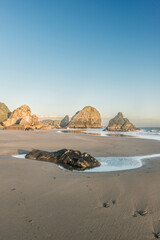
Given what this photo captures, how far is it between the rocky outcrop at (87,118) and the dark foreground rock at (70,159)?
115448 millimetres

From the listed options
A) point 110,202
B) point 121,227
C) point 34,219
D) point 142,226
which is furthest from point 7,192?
point 142,226

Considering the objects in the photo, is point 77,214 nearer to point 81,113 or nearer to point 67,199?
point 67,199

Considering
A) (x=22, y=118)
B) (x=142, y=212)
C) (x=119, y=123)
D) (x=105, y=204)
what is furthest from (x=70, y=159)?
(x=119, y=123)

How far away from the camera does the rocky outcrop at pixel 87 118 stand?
127 metres

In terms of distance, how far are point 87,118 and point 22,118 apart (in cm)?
6978

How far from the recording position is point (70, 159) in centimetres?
766

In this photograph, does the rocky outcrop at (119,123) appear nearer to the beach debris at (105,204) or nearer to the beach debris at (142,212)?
the beach debris at (105,204)

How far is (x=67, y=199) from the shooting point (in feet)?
12.6

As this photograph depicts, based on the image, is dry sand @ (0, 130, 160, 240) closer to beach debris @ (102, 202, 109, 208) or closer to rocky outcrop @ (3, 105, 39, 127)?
beach debris @ (102, 202, 109, 208)

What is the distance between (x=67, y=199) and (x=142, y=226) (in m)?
1.74

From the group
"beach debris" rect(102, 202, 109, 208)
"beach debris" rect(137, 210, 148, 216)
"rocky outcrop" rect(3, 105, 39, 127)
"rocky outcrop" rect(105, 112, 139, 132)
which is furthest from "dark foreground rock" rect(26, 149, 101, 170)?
"rocky outcrop" rect(105, 112, 139, 132)

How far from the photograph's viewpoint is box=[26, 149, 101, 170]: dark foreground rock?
7286 millimetres

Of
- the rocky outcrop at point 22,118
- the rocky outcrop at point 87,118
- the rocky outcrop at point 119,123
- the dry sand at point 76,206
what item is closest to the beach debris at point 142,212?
the dry sand at point 76,206

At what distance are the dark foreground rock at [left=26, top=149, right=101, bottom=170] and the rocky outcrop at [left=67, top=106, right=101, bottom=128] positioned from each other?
115 m
